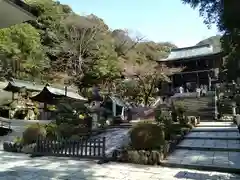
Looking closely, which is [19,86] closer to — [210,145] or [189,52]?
[210,145]

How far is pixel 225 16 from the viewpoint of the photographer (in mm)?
5594

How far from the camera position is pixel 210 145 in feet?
31.9

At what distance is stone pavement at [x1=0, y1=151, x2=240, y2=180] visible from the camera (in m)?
5.97

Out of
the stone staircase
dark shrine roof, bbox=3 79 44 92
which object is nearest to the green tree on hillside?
the stone staircase

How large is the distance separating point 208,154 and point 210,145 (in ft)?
4.65

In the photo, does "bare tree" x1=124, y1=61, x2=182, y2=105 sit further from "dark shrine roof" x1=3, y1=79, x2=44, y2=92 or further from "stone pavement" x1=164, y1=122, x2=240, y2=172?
"stone pavement" x1=164, y1=122, x2=240, y2=172

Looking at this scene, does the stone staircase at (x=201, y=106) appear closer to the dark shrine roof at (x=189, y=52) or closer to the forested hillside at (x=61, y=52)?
the forested hillside at (x=61, y=52)

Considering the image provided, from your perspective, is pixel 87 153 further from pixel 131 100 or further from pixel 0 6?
pixel 131 100

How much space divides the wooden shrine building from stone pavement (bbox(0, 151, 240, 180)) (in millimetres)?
29884

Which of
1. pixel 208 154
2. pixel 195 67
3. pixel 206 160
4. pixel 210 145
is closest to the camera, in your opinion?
pixel 206 160

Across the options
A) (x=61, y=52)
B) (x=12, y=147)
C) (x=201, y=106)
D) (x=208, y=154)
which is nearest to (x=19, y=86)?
(x=61, y=52)

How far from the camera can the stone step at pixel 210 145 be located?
902cm

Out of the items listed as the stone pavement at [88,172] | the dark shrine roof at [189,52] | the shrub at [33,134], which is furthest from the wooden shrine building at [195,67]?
the stone pavement at [88,172]

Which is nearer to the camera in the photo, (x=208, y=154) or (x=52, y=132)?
(x=208, y=154)
